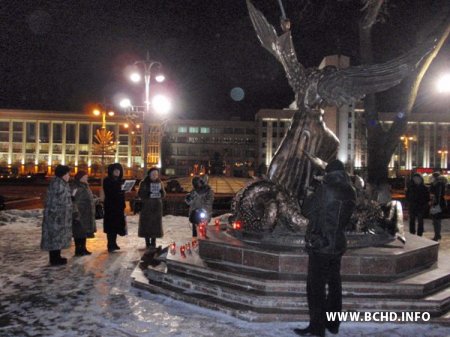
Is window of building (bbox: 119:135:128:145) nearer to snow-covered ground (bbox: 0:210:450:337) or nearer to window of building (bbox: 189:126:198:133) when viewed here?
window of building (bbox: 189:126:198:133)

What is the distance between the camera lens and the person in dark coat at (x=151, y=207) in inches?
342

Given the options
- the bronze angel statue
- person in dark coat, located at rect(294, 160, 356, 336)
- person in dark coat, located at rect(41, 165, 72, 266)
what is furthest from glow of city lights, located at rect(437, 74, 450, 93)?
person in dark coat, located at rect(41, 165, 72, 266)

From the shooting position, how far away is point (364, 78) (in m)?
6.73

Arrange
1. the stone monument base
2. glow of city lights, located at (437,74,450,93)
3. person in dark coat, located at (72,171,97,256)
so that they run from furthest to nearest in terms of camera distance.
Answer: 1. glow of city lights, located at (437,74,450,93)
2. person in dark coat, located at (72,171,97,256)
3. the stone monument base

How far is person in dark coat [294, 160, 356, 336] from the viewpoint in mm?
4008

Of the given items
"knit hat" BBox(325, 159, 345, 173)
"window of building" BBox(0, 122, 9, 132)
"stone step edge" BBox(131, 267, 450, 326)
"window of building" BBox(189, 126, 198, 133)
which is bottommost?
"stone step edge" BBox(131, 267, 450, 326)

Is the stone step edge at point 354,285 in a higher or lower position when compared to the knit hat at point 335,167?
lower

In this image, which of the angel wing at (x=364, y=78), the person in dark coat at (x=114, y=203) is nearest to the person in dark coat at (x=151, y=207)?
the person in dark coat at (x=114, y=203)

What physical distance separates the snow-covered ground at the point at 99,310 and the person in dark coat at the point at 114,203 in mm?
782

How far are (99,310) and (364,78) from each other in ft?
16.4

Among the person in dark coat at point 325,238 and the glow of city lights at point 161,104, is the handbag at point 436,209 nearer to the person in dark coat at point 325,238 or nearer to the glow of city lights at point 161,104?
the person in dark coat at point 325,238

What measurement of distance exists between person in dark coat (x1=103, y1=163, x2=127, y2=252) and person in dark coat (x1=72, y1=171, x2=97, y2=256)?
334 millimetres

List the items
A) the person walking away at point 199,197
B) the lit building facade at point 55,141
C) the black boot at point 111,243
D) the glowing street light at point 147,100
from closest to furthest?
1. the black boot at point 111,243
2. the person walking away at point 199,197
3. the glowing street light at point 147,100
4. the lit building facade at point 55,141

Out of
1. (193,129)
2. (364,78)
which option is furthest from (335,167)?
(193,129)
